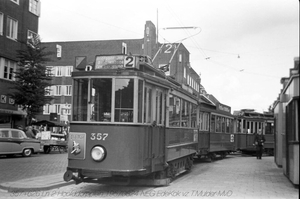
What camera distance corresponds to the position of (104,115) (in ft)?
28.1

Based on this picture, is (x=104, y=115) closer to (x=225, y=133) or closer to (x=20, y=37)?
(x=225, y=133)

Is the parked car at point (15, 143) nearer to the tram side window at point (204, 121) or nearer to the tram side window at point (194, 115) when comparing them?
the tram side window at point (204, 121)

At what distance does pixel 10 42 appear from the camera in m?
26.9

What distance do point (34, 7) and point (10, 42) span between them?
4.34m

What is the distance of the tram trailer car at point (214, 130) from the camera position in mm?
17953

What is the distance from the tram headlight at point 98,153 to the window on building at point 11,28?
2100cm

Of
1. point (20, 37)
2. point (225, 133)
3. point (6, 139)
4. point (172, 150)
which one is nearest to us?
point (172, 150)

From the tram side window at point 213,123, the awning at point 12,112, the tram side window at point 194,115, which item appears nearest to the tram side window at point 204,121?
the tram side window at point 213,123

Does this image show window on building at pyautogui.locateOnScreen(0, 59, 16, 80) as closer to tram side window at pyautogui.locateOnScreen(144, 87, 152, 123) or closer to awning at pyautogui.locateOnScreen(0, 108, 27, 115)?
awning at pyautogui.locateOnScreen(0, 108, 27, 115)

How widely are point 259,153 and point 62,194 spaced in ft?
52.0

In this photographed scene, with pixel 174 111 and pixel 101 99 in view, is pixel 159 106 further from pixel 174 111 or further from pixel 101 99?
pixel 101 99

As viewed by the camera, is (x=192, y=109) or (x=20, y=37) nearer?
(x=192, y=109)

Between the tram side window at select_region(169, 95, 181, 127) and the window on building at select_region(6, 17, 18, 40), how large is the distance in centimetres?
1903

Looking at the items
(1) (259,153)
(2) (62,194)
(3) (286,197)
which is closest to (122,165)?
(2) (62,194)
